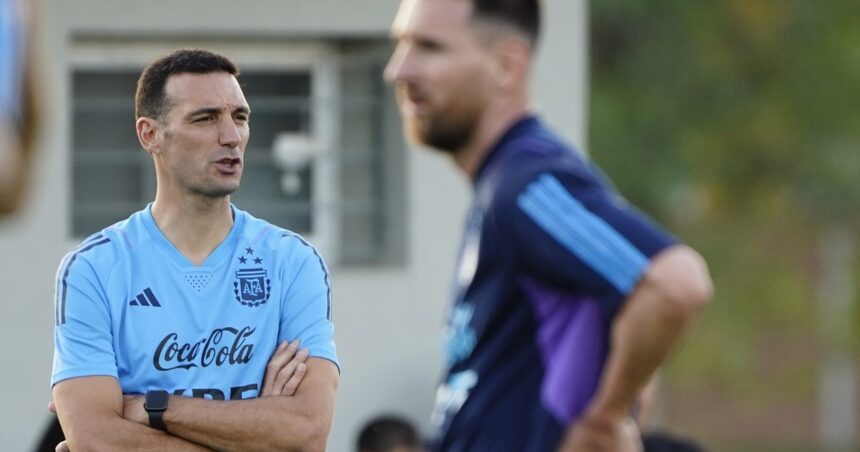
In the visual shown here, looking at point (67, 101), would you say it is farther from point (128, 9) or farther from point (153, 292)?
point (153, 292)

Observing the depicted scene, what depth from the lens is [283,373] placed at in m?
6.33

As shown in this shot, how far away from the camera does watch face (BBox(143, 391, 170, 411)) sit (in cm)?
614

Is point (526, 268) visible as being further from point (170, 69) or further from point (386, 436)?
point (386, 436)

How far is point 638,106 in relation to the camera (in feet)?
63.9

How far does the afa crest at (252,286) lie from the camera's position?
6.35 m

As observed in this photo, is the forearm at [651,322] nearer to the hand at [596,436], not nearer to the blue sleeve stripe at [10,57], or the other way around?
the hand at [596,436]

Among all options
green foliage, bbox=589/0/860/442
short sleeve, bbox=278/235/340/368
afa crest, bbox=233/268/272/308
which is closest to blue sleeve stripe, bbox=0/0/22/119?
afa crest, bbox=233/268/272/308

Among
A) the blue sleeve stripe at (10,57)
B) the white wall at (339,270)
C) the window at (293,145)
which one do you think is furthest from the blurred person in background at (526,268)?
the window at (293,145)

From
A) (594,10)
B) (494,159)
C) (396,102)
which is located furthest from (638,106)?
(494,159)

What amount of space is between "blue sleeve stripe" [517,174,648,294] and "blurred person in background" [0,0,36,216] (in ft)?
4.62

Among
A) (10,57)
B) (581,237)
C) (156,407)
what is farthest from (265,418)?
(10,57)

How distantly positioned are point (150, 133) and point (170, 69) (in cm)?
23

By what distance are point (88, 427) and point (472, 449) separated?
5.60 ft

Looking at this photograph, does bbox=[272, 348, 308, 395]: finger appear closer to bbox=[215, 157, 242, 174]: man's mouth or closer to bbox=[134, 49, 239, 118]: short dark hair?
bbox=[215, 157, 242, 174]: man's mouth
